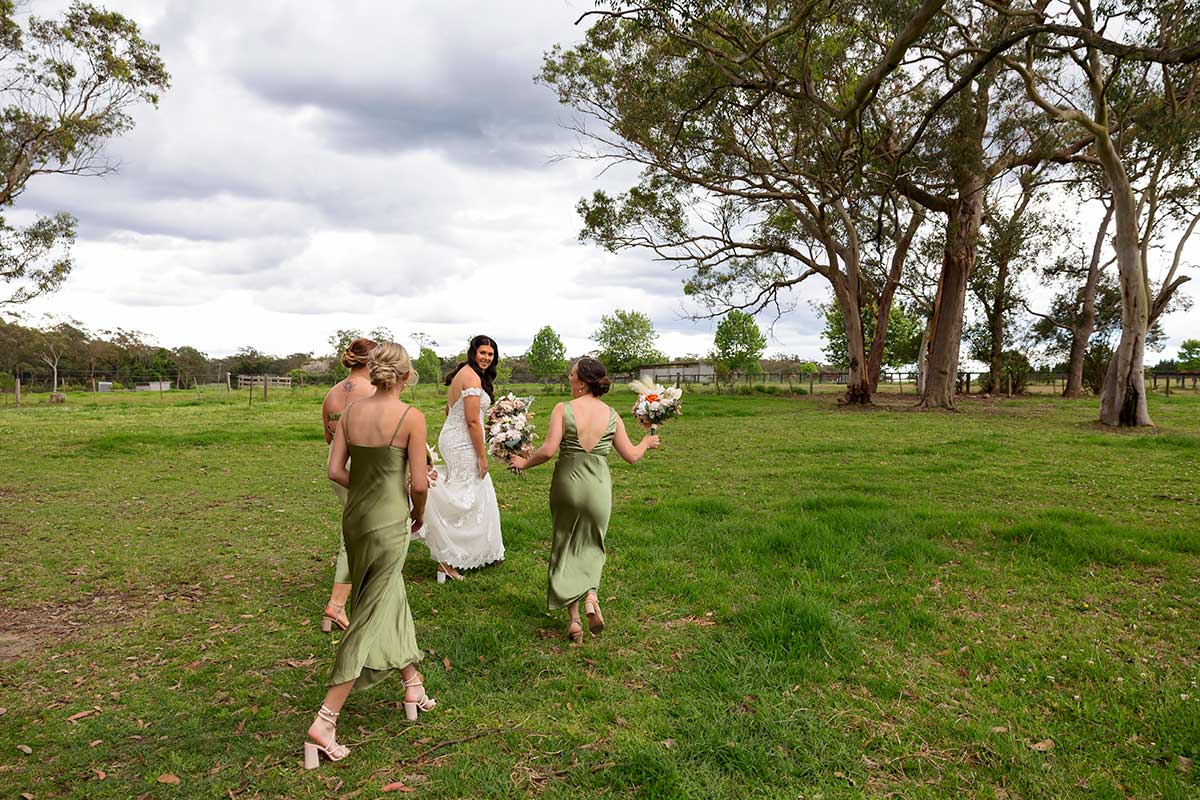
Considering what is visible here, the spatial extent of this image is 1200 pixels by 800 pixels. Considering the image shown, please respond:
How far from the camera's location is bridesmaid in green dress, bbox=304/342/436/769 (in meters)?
3.56

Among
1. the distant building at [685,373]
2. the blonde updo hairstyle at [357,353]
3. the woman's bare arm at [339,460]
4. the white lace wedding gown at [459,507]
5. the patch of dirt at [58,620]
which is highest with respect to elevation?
the distant building at [685,373]

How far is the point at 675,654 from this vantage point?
456cm

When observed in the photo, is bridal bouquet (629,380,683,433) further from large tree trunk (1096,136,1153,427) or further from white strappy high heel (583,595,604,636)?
large tree trunk (1096,136,1153,427)

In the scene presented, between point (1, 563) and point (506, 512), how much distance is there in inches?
216

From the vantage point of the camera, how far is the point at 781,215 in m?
31.6

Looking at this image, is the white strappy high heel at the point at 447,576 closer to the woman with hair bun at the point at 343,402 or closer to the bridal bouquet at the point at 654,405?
the woman with hair bun at the point at 343,402

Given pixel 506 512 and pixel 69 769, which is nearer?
pixel 69 769

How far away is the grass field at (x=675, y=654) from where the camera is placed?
3.29 metres

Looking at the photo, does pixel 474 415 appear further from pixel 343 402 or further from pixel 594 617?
pixel 594 617

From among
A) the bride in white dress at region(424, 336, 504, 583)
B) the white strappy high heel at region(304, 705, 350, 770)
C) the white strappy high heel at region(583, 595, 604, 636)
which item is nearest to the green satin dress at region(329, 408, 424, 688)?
the white strappy high heel at region(304, 705, 350, 770)

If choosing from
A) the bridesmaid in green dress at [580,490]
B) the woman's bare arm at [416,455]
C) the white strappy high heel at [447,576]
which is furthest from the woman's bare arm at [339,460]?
the white strappy high heel at [447,576]

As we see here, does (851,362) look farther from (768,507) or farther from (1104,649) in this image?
(1104,649)

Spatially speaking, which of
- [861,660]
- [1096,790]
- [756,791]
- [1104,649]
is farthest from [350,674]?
[1104,649]

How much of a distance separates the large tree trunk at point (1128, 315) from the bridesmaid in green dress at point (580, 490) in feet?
60.4
